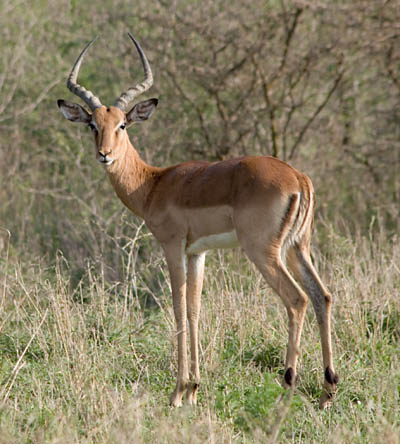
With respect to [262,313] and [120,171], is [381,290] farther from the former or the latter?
[120,171]

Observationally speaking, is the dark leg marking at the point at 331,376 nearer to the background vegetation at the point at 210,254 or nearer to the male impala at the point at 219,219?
the male impala at the point at 219,219

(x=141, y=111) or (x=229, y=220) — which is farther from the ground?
(x=141, y=111)

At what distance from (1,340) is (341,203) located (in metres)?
5.93

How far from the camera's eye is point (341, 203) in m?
10.2

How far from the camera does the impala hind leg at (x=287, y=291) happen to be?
4.66 metres

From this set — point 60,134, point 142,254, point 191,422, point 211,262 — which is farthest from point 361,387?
point 60,134

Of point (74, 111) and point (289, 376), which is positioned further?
point (74, 111)

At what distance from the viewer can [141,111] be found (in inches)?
235

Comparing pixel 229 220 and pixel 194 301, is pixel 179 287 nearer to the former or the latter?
pixel 194 301

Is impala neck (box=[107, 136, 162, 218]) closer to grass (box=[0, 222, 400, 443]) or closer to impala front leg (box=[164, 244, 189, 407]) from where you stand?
impala front leg (box=[164, 244, 189, 407])

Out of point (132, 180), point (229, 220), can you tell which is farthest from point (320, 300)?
point (132, 180)

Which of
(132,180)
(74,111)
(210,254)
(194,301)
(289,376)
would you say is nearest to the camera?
(289,376)

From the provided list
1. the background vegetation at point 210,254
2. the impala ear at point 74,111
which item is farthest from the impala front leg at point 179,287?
the impala ear at point 74,111

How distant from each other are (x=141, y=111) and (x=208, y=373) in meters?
2.17
